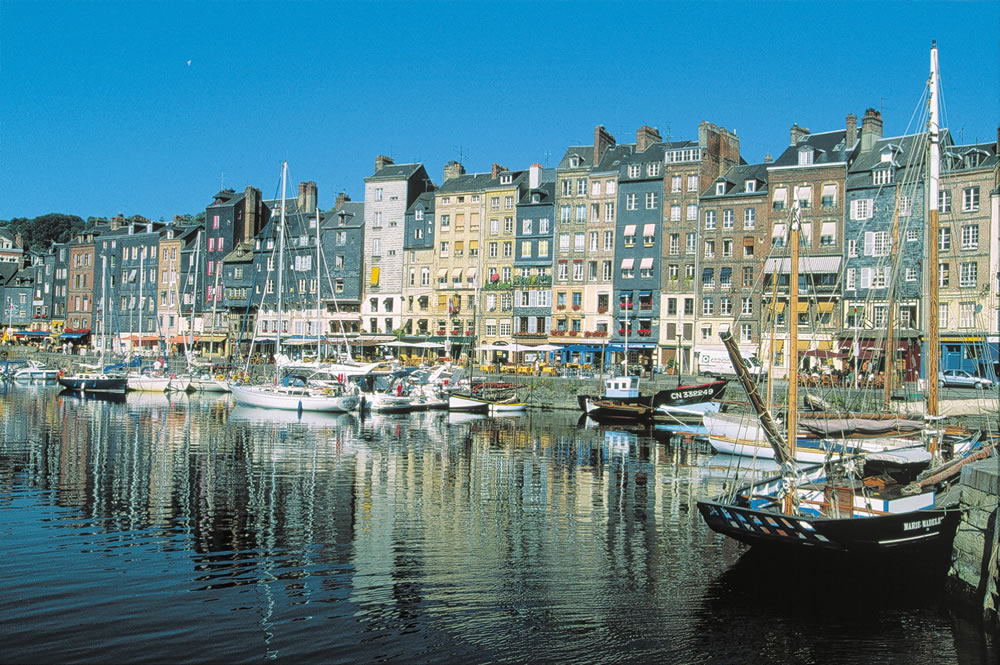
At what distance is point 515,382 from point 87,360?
6136cm

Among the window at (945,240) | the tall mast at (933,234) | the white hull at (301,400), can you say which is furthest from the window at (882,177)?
the white hull at (301,400)

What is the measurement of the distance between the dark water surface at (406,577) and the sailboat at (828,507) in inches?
47.7

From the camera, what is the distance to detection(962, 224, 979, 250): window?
66938 millimetres

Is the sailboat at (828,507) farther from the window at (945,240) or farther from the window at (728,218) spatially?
the window at (728,218)

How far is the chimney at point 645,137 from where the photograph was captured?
89.6 metres

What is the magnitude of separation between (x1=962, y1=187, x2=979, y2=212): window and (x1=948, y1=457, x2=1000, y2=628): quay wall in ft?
180

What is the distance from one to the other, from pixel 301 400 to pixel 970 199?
2069 inches

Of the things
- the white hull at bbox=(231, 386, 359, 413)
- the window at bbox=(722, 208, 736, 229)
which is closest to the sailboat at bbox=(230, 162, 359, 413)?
the white hull at bbox=(231, 386, 359, 413)

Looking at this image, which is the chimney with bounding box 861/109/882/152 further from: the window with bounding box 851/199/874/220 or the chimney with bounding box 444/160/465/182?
the chimney with bounding box 444/160/465/182

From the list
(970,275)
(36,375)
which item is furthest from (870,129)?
(36,375)

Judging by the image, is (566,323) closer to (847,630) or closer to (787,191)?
(787,191)

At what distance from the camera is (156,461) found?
37594mm

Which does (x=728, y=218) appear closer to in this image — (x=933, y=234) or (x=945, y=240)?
(x=945, y=240)

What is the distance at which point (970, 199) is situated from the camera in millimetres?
67812
